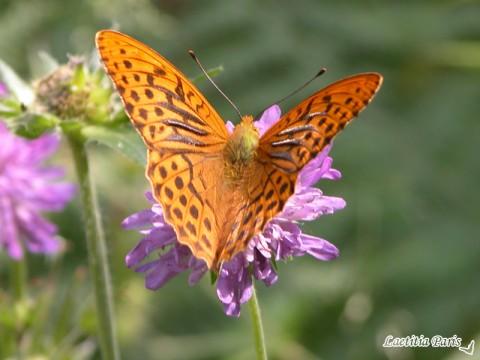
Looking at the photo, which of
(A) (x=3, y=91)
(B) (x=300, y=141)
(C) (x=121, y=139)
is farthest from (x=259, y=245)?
(A) (x=3, y=91)

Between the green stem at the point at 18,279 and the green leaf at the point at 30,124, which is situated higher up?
the green leaf at the point at 30,124

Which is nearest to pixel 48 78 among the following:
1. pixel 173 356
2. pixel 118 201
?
pixel 118 201

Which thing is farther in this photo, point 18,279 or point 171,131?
point 18,279

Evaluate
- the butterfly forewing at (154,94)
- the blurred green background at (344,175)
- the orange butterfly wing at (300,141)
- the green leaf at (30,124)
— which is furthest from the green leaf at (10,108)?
the blurred green background at (344,175)

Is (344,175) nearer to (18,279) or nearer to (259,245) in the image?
(18,279)

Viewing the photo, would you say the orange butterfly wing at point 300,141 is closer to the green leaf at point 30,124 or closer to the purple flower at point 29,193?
the green leaf at point 30,124

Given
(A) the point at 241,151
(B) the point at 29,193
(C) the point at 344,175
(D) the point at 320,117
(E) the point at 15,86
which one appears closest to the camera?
(D) the point at 320,117

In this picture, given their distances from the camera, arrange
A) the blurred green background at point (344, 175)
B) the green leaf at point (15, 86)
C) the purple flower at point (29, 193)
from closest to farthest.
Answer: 1. the green leaf at point (15, 86)
2. the purple flower at point (29, 193)
3. the blurred green background at point (344, 175)

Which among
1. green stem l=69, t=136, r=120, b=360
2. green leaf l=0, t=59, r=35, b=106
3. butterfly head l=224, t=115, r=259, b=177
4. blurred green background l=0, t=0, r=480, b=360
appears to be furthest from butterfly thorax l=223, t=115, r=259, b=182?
blurred green background l=0, t=0, r=480, b=360
